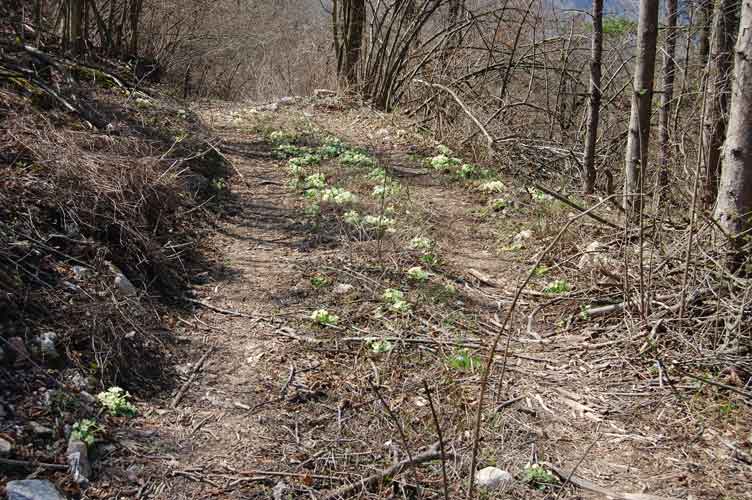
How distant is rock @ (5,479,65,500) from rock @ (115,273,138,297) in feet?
4.97

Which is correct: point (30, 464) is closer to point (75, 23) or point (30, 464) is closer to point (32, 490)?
point (32, 490)

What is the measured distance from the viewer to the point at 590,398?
3.53 meters

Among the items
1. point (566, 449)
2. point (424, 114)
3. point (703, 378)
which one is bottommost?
A: point (566, 449)

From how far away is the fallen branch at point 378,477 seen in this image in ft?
8.85

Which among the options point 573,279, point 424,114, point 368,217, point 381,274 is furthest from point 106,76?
point 573,279

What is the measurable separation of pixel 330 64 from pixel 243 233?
1026 centimetres

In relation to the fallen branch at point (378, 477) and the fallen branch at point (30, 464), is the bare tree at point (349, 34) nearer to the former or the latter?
the fallen branch at point (378, 477)

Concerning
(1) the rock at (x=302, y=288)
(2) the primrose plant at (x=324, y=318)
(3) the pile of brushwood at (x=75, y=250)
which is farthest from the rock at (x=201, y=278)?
(2) the primrose plant at (x=324, y=318)

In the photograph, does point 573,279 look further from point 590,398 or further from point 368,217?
point 368,217

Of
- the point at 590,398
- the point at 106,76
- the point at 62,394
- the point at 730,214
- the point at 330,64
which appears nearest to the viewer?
the point at 62,394

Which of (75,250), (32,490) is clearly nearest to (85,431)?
(32,490)

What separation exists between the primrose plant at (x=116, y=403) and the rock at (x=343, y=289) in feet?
5.60

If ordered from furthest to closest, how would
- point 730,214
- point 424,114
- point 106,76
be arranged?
point 424,114 → point 106,76 → point 730,214

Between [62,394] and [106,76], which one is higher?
[106,76]
